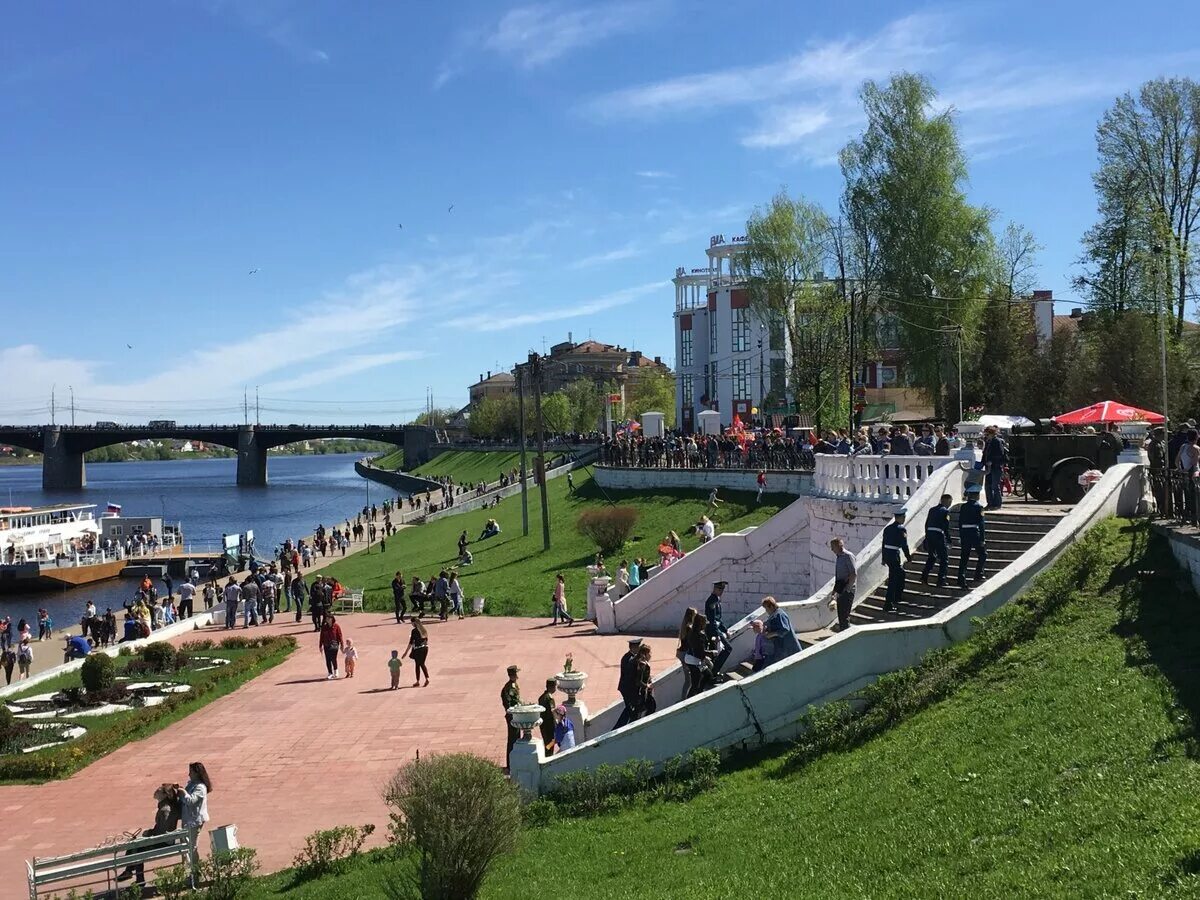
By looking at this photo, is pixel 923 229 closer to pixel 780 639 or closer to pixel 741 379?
pixel 780 639

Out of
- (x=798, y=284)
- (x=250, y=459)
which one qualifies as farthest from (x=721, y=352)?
(x=250, y=459)

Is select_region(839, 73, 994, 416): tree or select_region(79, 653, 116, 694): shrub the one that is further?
select_region(839, 73, 994, 416): tree

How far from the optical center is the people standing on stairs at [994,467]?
17.3 m

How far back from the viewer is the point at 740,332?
259 feet

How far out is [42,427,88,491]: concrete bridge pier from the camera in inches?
5098

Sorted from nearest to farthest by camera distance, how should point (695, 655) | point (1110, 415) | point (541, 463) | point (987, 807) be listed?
point (987, 807) < point (695, 655) < point (1110, 415) < point (541, 463)

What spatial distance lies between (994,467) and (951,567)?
2.46m

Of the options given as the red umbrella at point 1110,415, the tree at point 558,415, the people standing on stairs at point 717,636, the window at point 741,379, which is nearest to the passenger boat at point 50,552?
the window at point 741,379

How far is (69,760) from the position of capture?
1577 cm

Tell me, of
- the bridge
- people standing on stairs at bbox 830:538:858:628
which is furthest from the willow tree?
the bridge

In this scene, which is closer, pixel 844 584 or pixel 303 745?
pixel 844 584

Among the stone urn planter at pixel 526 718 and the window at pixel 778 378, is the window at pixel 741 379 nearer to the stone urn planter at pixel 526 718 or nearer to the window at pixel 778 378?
the window at pixel 778 378

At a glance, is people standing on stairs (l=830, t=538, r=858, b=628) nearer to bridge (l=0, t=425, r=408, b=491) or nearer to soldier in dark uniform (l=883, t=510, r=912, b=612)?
soldier in dark uniform (l=883, t=510, r=912, b=612)

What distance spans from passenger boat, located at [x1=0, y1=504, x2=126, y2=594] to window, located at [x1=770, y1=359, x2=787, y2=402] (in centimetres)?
3974
